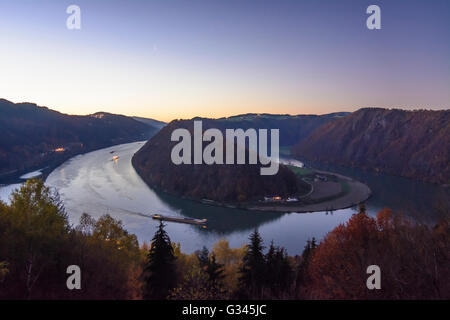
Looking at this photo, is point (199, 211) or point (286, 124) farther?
point (286, 124)

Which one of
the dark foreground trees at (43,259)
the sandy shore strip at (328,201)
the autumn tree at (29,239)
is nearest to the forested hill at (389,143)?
the sandy shore strip at (328,201)

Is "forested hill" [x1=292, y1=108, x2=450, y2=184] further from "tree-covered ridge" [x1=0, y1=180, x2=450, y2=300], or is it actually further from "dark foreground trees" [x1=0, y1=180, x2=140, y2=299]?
"dark foreground trees" [x1=0, y1=180, x2=140, y2=299]

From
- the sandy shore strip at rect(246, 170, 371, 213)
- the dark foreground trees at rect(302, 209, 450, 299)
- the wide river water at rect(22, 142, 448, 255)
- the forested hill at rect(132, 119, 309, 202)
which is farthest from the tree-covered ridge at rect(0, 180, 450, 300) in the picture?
the forested hill at rect(132, 119, 309, 202)

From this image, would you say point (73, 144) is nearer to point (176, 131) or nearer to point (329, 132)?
point (176, 131)

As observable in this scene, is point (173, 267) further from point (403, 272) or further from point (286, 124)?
point (286, 124)

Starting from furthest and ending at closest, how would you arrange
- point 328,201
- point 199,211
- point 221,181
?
point 221,181 → point 328,201 → point 199,211

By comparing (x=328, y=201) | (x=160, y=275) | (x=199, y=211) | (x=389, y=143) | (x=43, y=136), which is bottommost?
(x=199, y=211)

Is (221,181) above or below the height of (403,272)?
below

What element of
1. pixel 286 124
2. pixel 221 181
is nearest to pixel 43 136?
pixel 221 181
